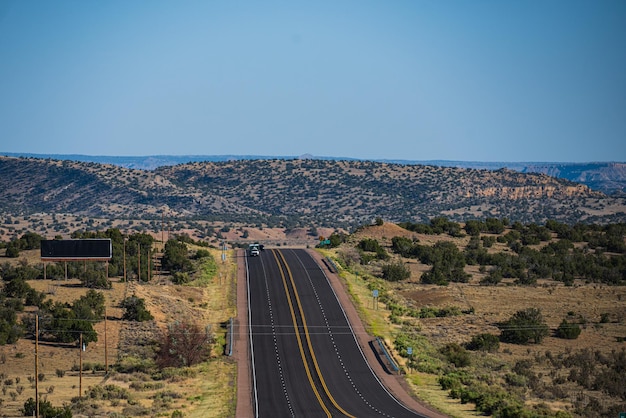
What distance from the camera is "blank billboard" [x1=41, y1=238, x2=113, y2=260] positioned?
81188 millimetres

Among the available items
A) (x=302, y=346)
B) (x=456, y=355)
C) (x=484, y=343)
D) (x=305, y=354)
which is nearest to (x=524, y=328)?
(x=484, y=343)

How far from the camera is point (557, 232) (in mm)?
126812

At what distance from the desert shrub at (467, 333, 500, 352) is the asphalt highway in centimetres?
928

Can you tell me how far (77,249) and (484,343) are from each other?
3585 centimetres

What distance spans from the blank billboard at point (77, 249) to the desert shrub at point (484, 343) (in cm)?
3230

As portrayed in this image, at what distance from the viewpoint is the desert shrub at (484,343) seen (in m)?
69.1

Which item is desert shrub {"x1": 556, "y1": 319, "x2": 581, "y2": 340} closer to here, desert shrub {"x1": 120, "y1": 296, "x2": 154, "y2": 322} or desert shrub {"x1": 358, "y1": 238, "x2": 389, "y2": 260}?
desert shrub {"x1": 120, "y1": 296, "x2": 154, "y2": 322}

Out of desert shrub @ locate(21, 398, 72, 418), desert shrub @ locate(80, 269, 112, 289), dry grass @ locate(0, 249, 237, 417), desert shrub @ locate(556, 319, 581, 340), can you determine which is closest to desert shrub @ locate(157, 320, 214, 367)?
dry grass @ locate(0, 249, 237, 417)

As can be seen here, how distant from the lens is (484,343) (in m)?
69.0

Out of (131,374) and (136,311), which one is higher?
(136,311)

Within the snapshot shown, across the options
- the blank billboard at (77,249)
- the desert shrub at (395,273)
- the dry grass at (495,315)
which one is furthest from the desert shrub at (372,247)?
the blank billboard at (77,249)

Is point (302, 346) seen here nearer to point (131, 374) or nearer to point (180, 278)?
point (131, 374)

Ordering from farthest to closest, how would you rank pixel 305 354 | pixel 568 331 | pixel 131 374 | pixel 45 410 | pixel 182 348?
pixel 568 331 → pixel 305 354 → pixel 182 348 → pixel 131 374 → pixel 45 410

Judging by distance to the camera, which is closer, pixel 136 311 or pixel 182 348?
pixel 182 348
